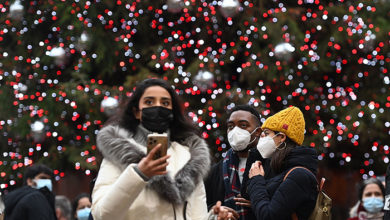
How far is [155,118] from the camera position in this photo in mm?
5387

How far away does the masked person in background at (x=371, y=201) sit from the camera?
909 centimetres

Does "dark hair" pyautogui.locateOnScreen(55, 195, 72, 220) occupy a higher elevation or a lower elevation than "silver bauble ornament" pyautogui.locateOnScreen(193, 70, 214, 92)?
lower

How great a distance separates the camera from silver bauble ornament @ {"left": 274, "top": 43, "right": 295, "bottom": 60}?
12.6 m

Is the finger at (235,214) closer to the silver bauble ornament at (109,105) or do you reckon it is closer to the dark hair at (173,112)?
the dark hair at (173,112)

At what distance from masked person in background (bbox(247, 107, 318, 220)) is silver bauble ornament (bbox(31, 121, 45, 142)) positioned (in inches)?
326

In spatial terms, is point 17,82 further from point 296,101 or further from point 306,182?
point 306,182

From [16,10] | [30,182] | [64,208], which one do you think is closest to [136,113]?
[30,182]

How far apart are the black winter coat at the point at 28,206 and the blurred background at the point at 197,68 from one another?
434 cm

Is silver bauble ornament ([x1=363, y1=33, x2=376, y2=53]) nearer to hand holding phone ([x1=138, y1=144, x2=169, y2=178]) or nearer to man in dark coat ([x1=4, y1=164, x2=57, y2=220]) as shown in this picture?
man in dark coat ([x1=4, y1=164, x2=57, y2=220])

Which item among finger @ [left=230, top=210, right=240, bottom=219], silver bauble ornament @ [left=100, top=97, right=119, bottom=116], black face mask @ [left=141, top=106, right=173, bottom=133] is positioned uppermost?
silver bauble ornament @ [left=100, top=97, right=119, bottom=116]

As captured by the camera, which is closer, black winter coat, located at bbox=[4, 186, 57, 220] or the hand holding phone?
the hand holding phone

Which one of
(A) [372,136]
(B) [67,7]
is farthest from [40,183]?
(A) [372,136]

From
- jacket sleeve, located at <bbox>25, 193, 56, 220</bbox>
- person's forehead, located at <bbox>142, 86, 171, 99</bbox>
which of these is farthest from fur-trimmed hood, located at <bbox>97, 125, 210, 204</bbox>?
jacket sleeve, located at <bbox>25, 193, 56, 220</bbox>

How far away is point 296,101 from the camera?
14.3 metres
